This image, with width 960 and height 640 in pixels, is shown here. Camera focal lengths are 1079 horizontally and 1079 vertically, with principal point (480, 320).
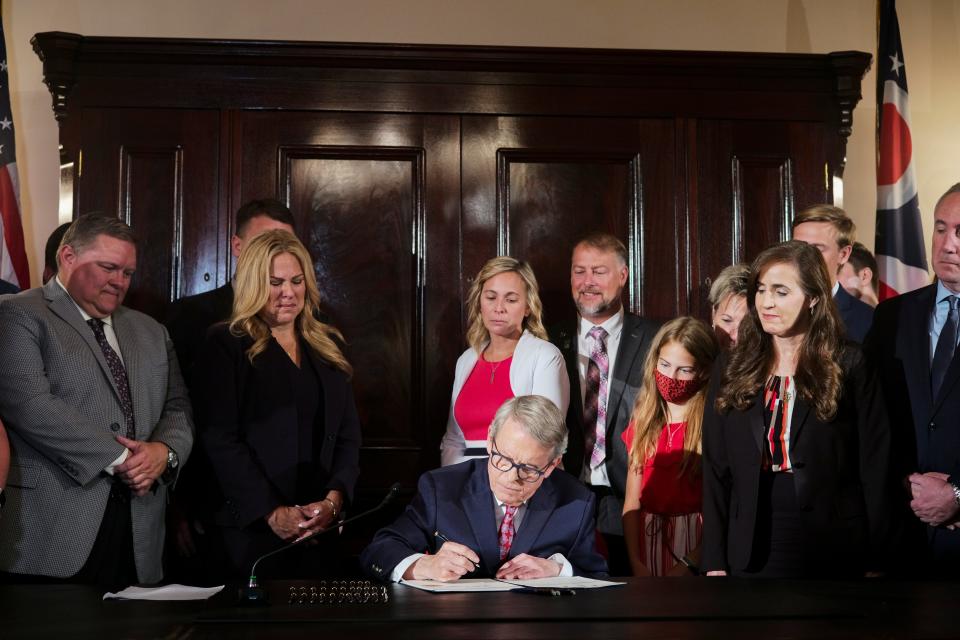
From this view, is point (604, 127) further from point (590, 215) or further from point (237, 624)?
point (237, 624)

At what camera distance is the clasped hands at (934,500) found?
10.8 feet

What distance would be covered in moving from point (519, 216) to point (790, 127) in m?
1.33

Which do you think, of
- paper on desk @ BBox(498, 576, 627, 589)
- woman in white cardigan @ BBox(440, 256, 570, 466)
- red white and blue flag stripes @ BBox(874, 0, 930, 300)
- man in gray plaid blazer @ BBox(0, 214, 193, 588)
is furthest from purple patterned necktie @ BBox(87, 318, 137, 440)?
red white and blue flag stripes @ BBox(874, 0, 930, 300)

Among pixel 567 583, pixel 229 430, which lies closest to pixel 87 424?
pixel 229 430

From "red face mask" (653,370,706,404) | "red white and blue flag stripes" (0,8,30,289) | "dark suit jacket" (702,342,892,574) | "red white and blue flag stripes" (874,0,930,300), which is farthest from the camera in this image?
"red white and blue flag stripes" (874,0,930,300)

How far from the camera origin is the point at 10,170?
16.5ft

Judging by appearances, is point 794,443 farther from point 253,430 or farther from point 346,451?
point 253,430

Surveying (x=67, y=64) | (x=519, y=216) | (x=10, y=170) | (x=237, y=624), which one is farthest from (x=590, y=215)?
(x=237, y=624)

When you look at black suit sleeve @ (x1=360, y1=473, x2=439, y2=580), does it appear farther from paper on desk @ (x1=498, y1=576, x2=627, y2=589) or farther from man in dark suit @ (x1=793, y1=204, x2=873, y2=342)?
man in dark suit @ (x1=793, y1=204, x2=873, y2=342)

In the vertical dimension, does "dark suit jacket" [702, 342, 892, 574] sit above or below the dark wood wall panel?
below

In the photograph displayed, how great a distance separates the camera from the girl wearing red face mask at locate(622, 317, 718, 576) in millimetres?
3793

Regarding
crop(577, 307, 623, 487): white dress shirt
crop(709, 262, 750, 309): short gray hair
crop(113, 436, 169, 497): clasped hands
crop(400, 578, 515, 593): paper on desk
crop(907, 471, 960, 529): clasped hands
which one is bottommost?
crop(400, 578, 515, 593): paper on desk

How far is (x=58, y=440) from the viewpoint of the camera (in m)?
3.29

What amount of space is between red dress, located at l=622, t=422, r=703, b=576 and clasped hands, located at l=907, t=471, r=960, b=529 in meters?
0.75
